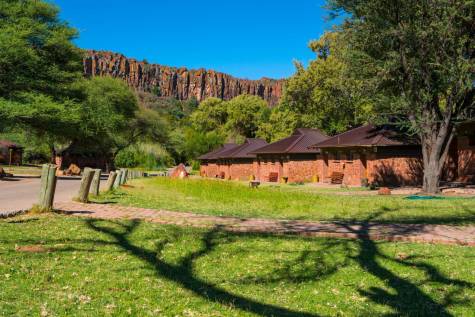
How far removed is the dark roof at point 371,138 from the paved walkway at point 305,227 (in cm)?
2087

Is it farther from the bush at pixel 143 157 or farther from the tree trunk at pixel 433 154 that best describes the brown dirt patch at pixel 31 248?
the bush at pixel 143 157

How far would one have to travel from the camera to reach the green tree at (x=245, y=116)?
86.4 m

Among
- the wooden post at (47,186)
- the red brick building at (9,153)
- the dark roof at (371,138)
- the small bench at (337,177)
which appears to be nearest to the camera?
the wooden post at (47,186)

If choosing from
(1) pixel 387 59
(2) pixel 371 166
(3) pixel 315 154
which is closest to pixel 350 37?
(1) pixel 387 59

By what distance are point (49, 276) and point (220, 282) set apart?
212cm

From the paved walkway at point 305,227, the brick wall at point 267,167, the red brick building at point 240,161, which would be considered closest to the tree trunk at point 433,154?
the paved walkway at point 305,227

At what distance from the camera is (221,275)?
6.13 metres

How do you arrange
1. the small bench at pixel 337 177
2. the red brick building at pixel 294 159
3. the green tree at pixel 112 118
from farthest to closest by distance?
the green tree at pixel 112 118, the red brick building at pixel 294 159, the small bench at pixel 337 177

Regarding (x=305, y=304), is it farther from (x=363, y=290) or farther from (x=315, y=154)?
(x=315, y=154)

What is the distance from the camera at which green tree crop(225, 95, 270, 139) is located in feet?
284

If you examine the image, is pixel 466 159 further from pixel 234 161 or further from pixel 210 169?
pixel 210 169

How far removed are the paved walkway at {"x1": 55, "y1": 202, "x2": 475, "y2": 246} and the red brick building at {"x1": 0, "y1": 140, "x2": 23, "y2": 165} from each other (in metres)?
51.2

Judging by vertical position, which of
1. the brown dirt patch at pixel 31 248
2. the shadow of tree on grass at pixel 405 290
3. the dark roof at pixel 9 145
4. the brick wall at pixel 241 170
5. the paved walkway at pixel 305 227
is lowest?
the shadow of tree on grass at pixel 405 290

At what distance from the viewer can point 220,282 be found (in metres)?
5.81
